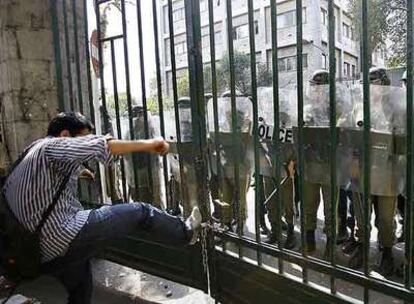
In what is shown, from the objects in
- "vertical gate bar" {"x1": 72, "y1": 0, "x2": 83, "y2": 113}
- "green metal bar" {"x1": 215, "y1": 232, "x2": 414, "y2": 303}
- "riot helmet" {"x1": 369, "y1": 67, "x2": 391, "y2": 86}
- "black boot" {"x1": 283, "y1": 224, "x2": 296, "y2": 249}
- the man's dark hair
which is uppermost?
"vertical gate bar" {"x1": 72, "y1": 0, "x2": 83, "y2": 113}

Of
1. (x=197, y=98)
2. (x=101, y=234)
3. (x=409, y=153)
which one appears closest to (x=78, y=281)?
(x=101, y=234)

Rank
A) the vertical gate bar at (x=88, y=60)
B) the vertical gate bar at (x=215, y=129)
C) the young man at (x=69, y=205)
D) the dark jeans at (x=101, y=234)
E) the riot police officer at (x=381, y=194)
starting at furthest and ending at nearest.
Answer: the vertical gate bar at (x=88, y=60)
the riot police officer at (x=381, y=194)
the vertical gate bar at (x=215, y=129)
the dark jeans at (x=101, y=234)
the young man at (x=69, y=205)

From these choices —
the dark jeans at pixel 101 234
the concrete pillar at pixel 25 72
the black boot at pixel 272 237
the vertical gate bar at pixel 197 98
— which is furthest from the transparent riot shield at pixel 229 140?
the concrete pillar at pixel 25 72

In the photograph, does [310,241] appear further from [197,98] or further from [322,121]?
[197,98]

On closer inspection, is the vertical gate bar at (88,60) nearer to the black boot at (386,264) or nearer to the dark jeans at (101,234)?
the dark jeans at (101,234)

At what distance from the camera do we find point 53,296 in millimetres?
3566

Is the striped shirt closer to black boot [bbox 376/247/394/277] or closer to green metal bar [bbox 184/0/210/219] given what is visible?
green metal bar [bbox 184/0/210/219]

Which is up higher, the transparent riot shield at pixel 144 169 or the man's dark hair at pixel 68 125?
the man's dark hair at pixel 68 125

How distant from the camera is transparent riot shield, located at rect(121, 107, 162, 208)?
3.63 metres

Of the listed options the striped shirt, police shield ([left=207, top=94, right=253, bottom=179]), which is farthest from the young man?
police shield ([left=207, top=94, right=253, bottom=179])

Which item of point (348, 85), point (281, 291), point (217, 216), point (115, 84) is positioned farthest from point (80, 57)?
point (281, 291)

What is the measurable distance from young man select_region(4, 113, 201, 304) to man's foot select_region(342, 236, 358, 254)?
1686 mm

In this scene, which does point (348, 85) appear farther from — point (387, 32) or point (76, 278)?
point (387, 32)

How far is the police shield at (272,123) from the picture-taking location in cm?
337
